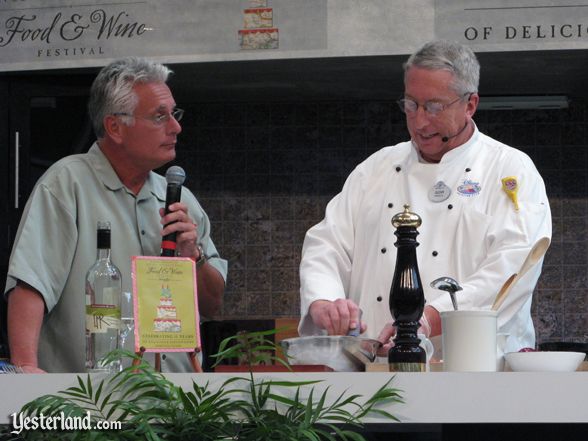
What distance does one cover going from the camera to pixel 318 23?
4602 mm

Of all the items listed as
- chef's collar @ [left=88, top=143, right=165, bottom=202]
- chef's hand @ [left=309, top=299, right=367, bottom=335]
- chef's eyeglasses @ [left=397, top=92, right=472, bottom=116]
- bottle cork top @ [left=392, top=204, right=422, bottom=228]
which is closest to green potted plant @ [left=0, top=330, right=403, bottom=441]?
bottle cork top @ [left=392, top=204, right=422, bottom=228]

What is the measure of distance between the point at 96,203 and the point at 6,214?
235cm

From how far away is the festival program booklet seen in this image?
2.01 meters

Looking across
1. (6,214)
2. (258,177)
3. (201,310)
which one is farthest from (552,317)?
(201,310)

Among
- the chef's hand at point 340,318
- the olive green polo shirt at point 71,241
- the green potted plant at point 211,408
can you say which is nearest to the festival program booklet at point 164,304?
the green potted plant at point 211,408

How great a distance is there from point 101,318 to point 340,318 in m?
0.54

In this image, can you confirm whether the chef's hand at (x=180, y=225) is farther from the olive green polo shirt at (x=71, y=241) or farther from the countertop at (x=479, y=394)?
the countertop at (x=479, y=394)

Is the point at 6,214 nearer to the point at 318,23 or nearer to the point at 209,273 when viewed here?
the point at 318,23

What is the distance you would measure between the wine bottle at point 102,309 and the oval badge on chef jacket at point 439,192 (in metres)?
1.00

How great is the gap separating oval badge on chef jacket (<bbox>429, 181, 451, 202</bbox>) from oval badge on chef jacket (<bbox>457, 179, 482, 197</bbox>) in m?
0.03

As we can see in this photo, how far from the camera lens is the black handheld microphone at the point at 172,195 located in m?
2.41

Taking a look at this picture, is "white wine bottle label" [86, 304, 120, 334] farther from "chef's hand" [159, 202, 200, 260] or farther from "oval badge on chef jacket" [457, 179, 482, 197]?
"oval badge on chef jacket" [457, 179, 482, 197]

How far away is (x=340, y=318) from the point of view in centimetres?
241

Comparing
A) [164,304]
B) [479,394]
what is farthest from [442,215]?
[479,394]
